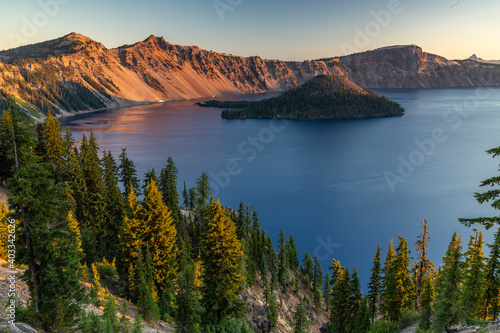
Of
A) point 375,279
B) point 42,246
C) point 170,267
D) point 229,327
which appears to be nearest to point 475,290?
point 375,279

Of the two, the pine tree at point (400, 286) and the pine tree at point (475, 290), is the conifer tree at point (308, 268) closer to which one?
the pine tree at point (400, 286)

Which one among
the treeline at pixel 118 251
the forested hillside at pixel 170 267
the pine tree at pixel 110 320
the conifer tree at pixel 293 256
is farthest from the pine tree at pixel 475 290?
the conifer tree at pixel 293 256

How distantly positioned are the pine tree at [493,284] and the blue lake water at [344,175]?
33.0 meters

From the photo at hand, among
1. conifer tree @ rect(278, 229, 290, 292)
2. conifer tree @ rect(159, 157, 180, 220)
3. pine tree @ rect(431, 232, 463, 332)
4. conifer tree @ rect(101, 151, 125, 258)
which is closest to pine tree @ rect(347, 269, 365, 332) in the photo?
pine tree @ rect(431, 232, 463, 332)

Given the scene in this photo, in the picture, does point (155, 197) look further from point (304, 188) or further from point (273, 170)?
point (273, 170)

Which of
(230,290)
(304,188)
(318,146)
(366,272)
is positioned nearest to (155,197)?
(230,290)

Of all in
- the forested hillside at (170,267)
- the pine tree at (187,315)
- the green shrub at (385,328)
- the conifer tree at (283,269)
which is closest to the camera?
the forested hillside at (170,267)

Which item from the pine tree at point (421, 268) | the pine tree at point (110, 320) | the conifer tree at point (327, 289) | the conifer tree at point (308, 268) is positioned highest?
the pine tree at point (110, 320)

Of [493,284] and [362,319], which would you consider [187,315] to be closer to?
[362,319]

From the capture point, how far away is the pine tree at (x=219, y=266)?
70.6 ft

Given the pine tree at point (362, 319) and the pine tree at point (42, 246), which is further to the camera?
the pine tree at point (362, 319)

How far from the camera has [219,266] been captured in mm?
21719

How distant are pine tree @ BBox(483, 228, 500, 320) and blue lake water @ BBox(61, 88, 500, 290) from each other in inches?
1300

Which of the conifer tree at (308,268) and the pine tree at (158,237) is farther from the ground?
the pine tree at (158,237)
